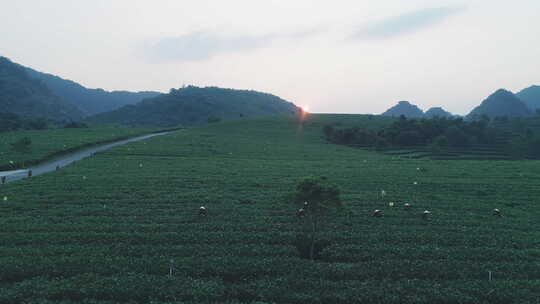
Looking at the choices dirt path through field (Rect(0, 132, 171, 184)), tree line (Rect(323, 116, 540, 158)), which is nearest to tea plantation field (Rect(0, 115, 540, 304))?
dirt path through field (Rect(0, 132, 171, 184))

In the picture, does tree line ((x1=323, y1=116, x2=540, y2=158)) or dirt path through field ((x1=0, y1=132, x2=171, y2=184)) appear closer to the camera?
dirt path through field ((x1=0, y1=132, x2=171, y2=184))

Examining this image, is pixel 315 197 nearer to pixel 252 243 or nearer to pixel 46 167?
pixel 252 243

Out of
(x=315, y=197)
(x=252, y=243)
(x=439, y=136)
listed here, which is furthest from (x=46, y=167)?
(x=439, y=136)

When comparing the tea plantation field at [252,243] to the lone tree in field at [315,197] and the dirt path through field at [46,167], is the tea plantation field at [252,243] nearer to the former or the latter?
the lone tree in field at [315,197]

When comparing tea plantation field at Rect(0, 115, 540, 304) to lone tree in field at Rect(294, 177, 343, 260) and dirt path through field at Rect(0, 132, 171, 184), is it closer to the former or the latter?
lone tree in field at Rect(294, 177, 343, 260)

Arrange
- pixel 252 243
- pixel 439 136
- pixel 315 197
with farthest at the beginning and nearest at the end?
1. pixel 439 136
2. pixel 252 243
3. pixel 315 197

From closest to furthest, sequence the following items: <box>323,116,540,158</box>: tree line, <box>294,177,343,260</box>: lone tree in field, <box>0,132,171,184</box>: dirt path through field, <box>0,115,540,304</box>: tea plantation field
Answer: <box>0,115,540,304</box>: tea plantation field → <box>294,177,343,260</box>: lone tree in field → <box>0,132,171,184</box>: dirt path through field → <box>323,116,540,158</box>: tree line

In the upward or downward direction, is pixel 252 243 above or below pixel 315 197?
below

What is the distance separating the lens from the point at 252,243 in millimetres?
18438

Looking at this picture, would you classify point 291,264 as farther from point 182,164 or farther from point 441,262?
point 182,164

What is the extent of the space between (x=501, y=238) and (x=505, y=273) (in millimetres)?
4996

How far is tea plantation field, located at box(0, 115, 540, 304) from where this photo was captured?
44.8 feet

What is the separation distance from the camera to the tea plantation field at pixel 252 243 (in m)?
13.6

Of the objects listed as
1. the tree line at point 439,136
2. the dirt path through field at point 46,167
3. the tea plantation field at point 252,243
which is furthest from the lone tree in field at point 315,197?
the tree line at point 439,136
